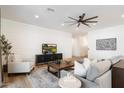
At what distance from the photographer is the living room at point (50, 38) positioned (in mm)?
3281

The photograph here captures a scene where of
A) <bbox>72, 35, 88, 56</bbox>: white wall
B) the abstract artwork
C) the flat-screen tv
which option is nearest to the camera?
the abstract artwork

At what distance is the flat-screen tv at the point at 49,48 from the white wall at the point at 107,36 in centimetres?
283

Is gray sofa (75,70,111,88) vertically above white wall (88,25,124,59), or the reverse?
white wall (88,25,124,59)

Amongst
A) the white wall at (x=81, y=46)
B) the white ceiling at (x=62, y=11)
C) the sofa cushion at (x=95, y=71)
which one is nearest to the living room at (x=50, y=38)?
the white ceiling at (x=62, y=11)

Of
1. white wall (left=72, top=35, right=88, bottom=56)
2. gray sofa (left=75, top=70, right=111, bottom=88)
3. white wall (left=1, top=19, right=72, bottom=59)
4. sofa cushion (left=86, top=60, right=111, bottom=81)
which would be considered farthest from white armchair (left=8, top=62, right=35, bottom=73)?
white wall (left=72, top=35, right=88, bottom=56)

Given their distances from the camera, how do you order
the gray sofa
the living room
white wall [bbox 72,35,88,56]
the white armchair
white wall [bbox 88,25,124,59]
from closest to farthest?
the gray sofa → the living room → the white armchair → white wall [bbox 88,25,124,59] → white wall [bbox 72,35,88,56]

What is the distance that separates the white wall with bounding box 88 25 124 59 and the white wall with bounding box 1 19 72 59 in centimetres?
245

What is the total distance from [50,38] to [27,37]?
5.46 ft

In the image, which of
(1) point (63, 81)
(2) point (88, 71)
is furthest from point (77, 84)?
(2) point (88, 71)

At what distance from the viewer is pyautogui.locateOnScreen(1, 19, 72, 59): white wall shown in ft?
16.2

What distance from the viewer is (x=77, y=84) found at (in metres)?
1.76

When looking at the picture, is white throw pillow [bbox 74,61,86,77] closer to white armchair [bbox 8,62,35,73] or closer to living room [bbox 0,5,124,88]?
living room [bbox 0,5,124,88]

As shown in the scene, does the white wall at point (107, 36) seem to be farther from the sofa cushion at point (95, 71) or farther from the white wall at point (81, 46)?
the sofa cushion at point (95, 71)
